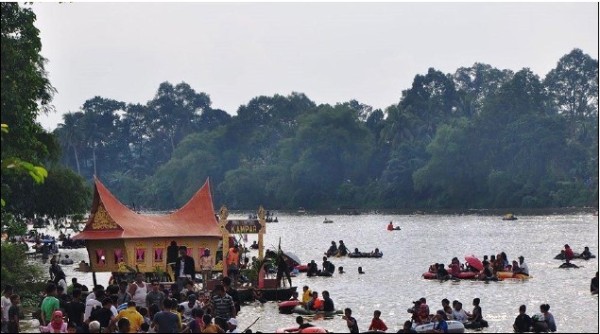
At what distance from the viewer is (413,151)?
141 metres

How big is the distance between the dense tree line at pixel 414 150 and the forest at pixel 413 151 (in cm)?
15

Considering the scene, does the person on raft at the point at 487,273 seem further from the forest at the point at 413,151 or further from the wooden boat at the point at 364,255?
the forest at the point at 413,151

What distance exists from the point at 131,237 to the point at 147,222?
2132 millimetres

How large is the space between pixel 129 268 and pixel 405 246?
41262 mm

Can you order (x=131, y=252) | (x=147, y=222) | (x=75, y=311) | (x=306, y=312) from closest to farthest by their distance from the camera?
(x=75, y=311)
(x=306, y=312)
(x=131, y=252)
(x=147, y=222)

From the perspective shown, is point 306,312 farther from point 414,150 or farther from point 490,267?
point 414,150

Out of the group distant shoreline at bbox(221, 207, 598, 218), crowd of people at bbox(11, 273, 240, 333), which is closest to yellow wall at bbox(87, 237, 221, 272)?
crowd of people at bbox(11, 273, 240, 333)

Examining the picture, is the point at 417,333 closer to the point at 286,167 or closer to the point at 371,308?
the point at 371,308

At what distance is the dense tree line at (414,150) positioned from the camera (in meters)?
127

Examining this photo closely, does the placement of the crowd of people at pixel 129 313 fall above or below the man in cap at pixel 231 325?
above

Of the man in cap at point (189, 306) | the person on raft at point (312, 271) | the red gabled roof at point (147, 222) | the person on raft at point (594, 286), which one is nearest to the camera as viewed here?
the man in cap at point (189, 306)

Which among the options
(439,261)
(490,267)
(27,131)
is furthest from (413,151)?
(27,131)

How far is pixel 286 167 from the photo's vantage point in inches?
6152

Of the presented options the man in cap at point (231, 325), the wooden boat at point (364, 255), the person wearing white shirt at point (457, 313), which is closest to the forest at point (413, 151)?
the wooden boat at point (364, 255)
